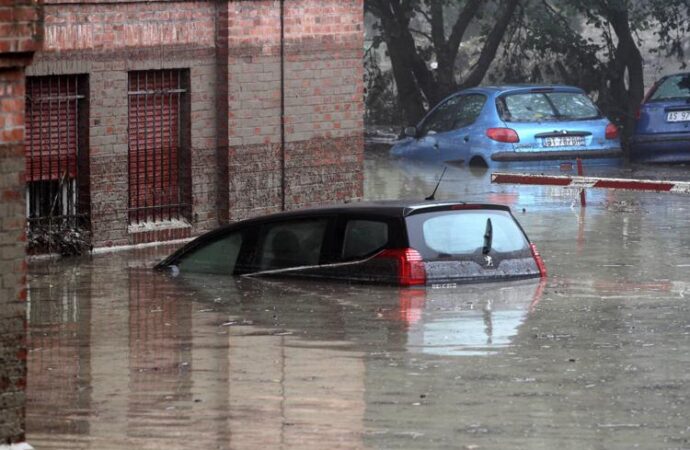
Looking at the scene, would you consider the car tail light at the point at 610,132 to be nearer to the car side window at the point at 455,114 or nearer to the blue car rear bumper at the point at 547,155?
the blue car rear bumper at the point at 547,155

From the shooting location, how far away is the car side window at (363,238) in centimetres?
1353

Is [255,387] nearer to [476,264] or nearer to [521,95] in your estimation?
[476,264]

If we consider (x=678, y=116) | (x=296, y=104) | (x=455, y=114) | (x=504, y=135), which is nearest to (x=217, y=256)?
(x=296, y=104)

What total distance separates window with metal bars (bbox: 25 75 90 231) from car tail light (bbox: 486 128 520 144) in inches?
302

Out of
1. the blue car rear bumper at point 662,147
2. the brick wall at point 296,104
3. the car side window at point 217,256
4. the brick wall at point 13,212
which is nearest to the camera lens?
the brick wall at point 13,212

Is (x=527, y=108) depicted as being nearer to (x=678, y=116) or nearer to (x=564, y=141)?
(x=564, y=141)

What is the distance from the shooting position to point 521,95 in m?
24.5

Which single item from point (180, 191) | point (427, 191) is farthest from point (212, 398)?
point (427, 191)

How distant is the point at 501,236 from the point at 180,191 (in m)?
5.83

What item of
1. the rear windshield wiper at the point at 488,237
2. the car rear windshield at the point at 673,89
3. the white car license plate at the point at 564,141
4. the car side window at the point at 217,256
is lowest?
the car side window at the point at 217,256

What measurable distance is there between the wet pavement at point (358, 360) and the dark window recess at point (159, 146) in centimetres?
146

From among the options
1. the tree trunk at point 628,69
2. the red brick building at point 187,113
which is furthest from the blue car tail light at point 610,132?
the tree trunk at point 628,69

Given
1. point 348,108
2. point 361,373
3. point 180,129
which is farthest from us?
point 348,108

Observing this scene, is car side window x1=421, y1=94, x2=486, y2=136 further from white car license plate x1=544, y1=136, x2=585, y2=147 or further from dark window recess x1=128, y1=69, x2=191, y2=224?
dark window recess x1=128, y1=69, x2=191, y2=224
